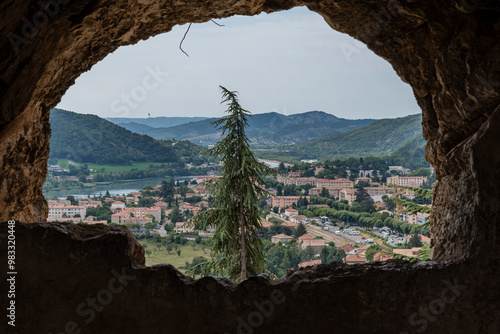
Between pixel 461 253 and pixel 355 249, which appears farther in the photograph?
pixel 355 249

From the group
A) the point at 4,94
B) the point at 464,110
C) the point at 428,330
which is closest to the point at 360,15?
the point at 464,110

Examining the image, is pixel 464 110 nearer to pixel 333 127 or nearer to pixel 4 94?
pixel 4 94

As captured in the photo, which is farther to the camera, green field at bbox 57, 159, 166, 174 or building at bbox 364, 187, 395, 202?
green field at bbox 57, 159, 166, 174

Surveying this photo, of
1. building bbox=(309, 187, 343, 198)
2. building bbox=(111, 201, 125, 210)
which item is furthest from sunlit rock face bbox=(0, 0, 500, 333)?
building bbox=(309, 187, 343, 198)

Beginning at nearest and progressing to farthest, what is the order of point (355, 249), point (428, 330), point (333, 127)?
point (428, 330)
point (355, 249)
point (333, 127)

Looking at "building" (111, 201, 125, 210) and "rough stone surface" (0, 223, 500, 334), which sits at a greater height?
"rough stone surface" (0, 223, 500, 334)

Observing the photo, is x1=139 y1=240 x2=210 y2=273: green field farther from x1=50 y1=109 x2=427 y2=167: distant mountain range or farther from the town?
x1=50 y1=109 x2=427 y2=167: distant mountain range
